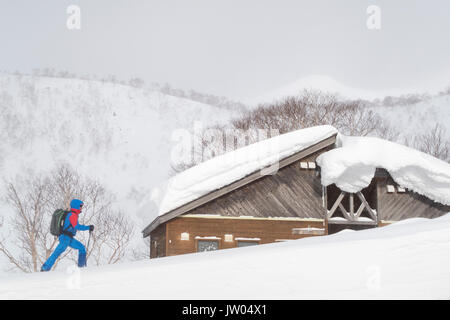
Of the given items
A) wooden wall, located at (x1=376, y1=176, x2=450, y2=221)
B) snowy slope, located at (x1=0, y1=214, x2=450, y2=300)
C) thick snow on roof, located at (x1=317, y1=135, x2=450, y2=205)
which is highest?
thick snow on roof, located at (x1=317, y1=135, x2=450, y2=205)

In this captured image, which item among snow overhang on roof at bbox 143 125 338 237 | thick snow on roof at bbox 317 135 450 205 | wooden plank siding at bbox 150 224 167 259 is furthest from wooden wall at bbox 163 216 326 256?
thick snow on roof at bbox 317 135 450 205

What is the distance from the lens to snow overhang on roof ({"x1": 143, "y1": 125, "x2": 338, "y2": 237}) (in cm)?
1573

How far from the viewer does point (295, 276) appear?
16.5ft

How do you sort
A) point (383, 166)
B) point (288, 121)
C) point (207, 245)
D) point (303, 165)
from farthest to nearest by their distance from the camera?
point (288, 121), point (303, 165), point (383, 166), point (207, 245)

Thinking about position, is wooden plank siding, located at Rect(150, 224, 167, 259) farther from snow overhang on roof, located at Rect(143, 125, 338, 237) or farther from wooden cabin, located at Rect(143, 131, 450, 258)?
snow overhang on roof, located at Rect(143, 125, 338, 237)

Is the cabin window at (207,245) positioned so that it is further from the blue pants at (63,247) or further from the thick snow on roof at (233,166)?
the blue pants at (63,247)

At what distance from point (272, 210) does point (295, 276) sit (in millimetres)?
11650

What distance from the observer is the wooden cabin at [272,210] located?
1606cm

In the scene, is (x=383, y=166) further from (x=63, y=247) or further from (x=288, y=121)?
(x=288, y=121)

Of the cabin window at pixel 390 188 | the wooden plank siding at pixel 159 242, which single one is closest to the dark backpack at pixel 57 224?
the wooden plank siding at pixel 159 242

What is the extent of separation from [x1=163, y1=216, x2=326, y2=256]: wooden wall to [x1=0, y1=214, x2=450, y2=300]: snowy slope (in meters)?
10.1

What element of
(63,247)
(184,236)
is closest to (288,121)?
(184,236)

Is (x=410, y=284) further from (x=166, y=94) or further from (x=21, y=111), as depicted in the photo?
(x=166, y=94)
